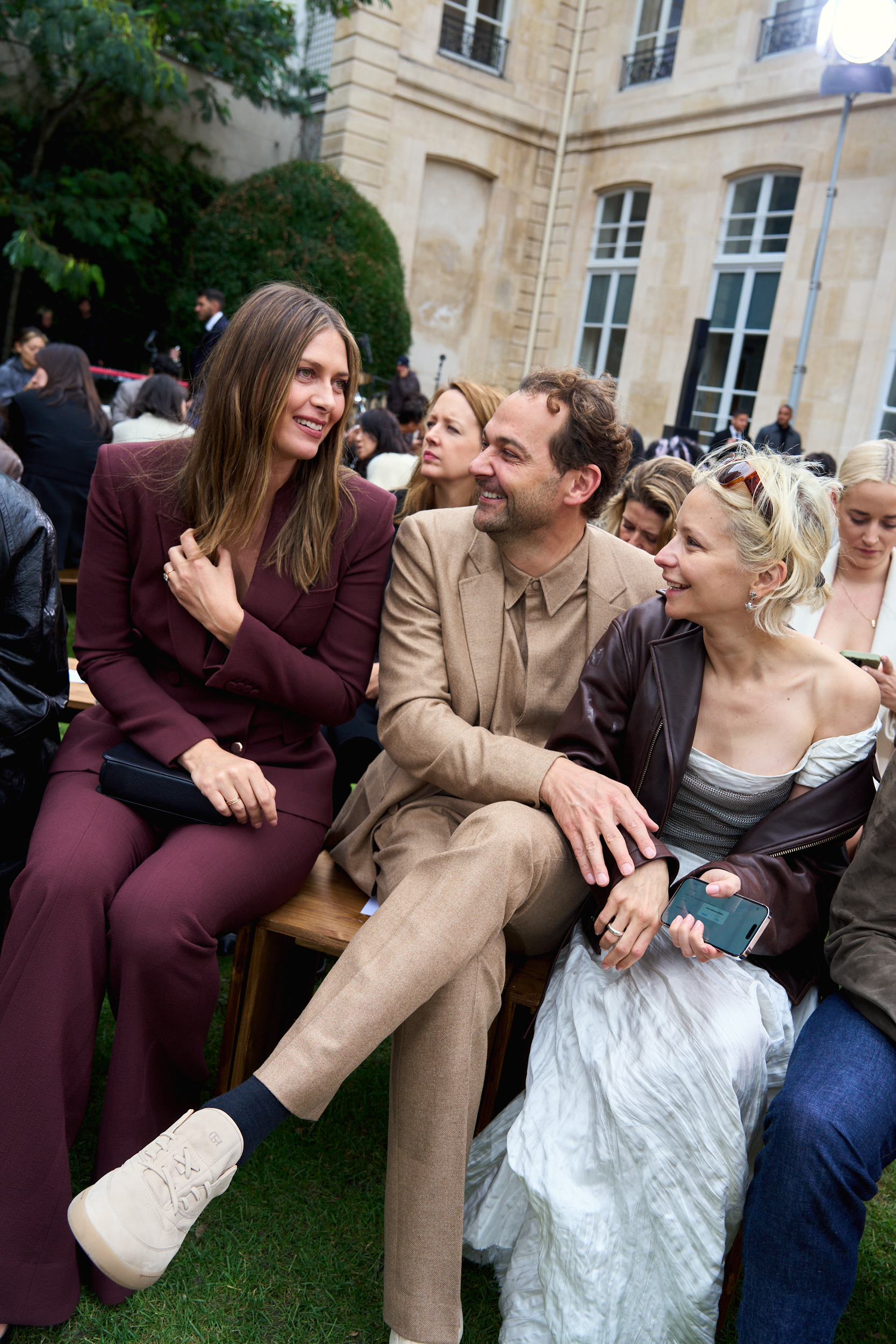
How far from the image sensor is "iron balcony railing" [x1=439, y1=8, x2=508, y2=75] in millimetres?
17016

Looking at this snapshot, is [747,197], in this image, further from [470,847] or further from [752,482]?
[470,847]

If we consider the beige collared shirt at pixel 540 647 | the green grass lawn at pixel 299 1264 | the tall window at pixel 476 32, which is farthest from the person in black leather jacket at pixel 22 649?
the tall window at pixel 476 32

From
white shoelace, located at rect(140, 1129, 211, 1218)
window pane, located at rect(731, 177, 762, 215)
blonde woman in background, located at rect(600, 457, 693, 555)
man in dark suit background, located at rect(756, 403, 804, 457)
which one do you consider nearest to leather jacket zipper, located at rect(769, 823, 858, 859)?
white shoelace, located at rect(140, 1129, 211, 1218)

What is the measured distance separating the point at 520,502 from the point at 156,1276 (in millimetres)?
1897

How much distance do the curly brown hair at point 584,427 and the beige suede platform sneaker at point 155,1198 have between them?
1806 mm

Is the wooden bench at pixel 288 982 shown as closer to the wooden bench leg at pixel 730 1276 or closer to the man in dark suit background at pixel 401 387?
the wooden bench leg at pixel 730 1276

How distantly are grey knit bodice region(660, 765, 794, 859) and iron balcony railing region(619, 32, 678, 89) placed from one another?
17086mm

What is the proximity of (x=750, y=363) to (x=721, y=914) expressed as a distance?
14688mm

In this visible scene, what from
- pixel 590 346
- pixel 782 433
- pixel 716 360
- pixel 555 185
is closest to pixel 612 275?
pixel 590 346

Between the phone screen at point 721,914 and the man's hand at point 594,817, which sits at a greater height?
the man's hand at point 594,817

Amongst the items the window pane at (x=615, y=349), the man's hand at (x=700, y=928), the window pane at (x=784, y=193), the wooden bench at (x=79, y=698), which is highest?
the window pane at (x=784, y=193)

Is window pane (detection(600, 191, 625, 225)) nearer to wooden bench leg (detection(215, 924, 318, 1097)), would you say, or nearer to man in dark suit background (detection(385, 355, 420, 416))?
man in dark suit background (detection(385, 355, 420, 416))

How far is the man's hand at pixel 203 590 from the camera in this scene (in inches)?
96.5

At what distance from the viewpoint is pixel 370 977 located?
1.98 m
